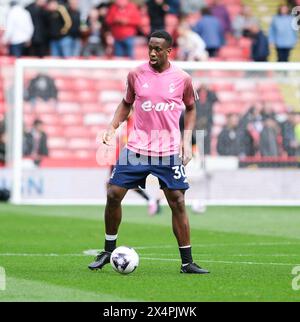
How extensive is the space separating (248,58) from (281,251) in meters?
16.1

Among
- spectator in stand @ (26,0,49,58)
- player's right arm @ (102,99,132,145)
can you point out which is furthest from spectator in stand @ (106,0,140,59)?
player's right arm @ (102,99,132,145)

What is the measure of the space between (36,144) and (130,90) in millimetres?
12941

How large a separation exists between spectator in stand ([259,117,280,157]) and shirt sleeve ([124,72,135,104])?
12.8 m

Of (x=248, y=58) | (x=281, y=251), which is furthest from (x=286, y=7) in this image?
(x=281, y=251)

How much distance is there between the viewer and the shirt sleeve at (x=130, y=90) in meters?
11.7

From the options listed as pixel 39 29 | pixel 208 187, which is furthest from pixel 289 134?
pixel 39 29

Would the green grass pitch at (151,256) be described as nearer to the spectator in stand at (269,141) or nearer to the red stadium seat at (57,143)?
the spectator in stand at (269,141)

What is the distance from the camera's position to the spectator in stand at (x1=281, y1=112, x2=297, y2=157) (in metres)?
24.4

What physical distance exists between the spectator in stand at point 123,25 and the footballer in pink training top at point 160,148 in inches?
644

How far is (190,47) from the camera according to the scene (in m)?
26.9

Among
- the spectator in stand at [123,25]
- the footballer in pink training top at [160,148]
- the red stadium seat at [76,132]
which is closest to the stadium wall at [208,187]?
the red stadium seat at [76,132]

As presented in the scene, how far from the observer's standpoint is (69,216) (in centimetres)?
2073
